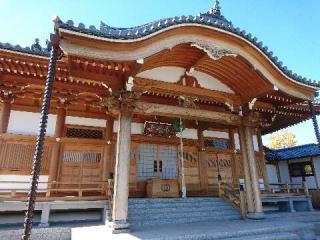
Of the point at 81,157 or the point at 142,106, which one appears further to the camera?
the point at 81,157

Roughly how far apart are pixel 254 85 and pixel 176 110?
10.4ft

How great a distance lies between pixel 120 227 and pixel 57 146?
195 inches

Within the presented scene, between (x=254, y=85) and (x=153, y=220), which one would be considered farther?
(x=254, y=85)

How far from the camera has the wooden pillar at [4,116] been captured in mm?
9664

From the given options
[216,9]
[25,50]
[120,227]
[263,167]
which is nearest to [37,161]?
[120,227]

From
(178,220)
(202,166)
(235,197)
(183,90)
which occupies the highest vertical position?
(183,90)

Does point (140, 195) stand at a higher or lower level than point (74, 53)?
lower

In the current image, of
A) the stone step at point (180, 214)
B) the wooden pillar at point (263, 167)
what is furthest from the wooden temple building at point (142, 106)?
the wooden pillar at point (263, 167)

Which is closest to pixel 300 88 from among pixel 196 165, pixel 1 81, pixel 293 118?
pixel 293 118

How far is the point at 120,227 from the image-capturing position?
22.3 feet

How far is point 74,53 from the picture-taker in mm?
6270

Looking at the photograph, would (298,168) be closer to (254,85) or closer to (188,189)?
(188,189)

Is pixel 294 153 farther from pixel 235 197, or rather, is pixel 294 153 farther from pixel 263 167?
pixel 235 197

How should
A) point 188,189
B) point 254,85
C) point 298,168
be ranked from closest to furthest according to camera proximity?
point 254,85
point 188,189
point 298,168
